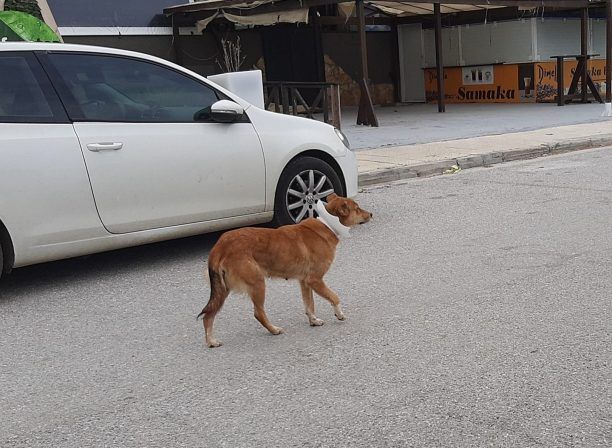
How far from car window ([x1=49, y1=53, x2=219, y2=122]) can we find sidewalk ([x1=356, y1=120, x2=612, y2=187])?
394 centimetres

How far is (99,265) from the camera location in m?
6.21

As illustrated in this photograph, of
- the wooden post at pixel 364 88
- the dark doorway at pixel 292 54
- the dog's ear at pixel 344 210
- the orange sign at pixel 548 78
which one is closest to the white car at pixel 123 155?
the dog's ear at pixel 344 210

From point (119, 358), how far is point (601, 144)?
10.6 meters

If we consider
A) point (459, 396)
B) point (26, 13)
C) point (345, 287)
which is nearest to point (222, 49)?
point (26, 13)

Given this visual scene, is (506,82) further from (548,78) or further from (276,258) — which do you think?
(276,258)

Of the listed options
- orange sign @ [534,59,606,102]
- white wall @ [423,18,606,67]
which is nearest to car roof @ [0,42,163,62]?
white wall @ [423,18,606,67]

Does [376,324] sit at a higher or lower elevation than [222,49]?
lower

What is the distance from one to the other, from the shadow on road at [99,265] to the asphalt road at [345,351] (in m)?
0.03

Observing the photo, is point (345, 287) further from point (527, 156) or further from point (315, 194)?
point (527, 156)

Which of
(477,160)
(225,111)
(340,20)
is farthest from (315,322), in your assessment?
(340,20)

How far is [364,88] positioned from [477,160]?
5010 millimetres

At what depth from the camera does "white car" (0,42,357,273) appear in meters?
5.23

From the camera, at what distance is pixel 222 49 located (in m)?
18.5

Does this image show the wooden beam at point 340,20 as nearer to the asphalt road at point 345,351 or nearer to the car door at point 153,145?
the car door at point 153,145
